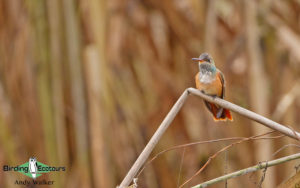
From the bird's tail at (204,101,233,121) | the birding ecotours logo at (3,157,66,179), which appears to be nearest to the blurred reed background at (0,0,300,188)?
the birding ecotours logo at (3,157,66,179)

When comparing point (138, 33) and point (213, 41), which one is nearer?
point (213, 41)

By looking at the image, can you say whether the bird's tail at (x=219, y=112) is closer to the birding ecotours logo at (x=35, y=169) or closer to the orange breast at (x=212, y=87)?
the orange breast at (x=212, y=87)

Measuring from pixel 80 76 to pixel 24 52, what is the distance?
1.73ft

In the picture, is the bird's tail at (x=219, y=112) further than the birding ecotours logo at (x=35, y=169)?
Yes

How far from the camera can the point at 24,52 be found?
203cm

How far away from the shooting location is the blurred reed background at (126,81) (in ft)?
5.23

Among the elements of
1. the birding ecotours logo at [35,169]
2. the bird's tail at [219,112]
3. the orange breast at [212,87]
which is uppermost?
the orange breast at [212,87]

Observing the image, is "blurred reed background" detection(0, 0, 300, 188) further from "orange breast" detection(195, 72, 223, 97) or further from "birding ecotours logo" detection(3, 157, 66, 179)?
"orange breast" detection(195, 72, 223, 97)

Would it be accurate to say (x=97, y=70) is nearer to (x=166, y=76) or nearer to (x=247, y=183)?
(x=166, y=76)

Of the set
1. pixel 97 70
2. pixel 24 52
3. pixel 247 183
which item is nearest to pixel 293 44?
pixel 247 183

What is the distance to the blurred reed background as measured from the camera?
1.59 metres

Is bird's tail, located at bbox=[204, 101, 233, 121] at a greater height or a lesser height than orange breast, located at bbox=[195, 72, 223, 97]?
lesser

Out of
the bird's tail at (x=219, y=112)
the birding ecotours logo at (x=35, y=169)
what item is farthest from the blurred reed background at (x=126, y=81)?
the bird's tail at (x=219, y=112)

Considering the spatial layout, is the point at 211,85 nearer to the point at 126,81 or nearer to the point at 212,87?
the point at 212,87
